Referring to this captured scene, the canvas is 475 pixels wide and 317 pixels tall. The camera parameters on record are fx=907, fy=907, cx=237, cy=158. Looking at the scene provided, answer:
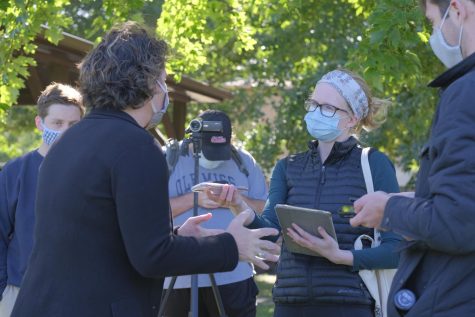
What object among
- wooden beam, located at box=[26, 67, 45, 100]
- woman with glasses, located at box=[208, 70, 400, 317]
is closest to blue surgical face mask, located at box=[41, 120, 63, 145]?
woman with glasses, located at box=[208, 70, 400, 317]

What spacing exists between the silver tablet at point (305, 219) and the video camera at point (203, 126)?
151 centimetres

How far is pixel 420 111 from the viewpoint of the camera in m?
14.1

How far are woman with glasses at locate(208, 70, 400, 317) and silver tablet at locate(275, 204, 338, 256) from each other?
0.10 feet

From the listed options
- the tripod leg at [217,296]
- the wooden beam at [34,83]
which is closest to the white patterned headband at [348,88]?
the tripod leg at [217,296]

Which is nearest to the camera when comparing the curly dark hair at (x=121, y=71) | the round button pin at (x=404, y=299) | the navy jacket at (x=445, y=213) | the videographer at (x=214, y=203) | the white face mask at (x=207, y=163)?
the navy jacket at (x=445, y=213)

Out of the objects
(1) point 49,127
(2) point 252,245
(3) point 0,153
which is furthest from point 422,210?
(3) point 0,153

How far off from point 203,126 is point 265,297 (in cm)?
948

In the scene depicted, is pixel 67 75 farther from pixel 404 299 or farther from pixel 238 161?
pixel 404 299

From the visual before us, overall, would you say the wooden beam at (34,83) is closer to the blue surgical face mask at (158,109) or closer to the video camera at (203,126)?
the video camera at (203,126)

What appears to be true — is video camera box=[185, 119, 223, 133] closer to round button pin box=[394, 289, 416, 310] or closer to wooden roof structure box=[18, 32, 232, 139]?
round button pin box=[394, 289, 416, 310]

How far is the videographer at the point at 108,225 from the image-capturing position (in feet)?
9.43

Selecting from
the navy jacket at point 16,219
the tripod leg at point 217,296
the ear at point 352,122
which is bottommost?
the tripod leg at point 217,296

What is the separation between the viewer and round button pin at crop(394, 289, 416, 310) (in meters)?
2.79

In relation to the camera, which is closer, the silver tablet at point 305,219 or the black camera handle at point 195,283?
the silver tablet at point 305,219
